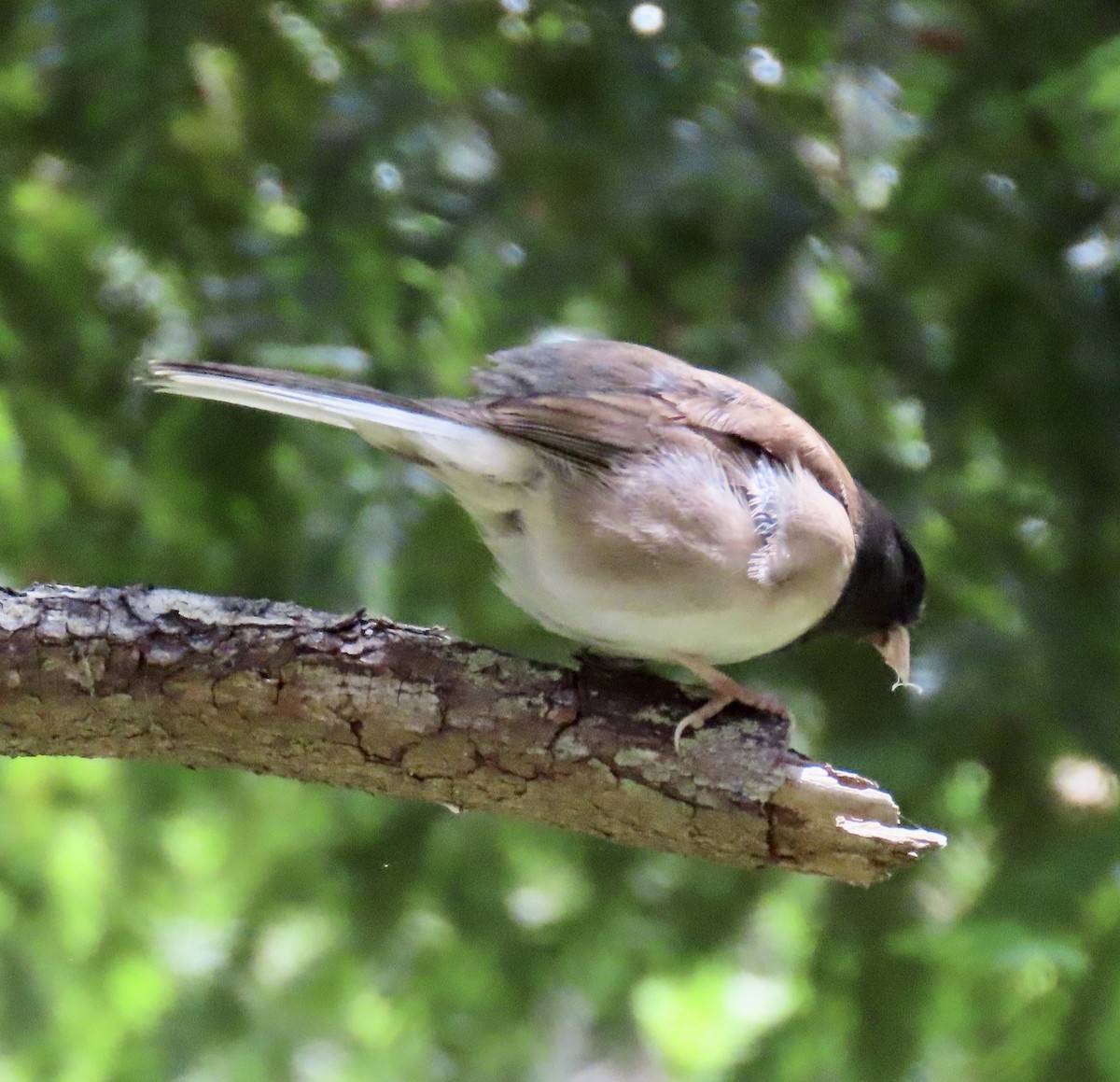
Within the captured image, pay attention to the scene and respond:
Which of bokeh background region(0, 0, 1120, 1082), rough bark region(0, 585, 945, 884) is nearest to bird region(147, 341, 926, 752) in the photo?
rough bark region(0, 585, 945, 884)

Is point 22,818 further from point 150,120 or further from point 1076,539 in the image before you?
point 1076,539

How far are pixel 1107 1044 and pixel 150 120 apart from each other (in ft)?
5.39

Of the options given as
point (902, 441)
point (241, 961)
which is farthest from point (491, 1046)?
point (902, 441)

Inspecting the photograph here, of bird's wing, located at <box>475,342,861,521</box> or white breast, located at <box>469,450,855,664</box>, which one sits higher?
bird's wing, located at <box>475,342,861,521</box>

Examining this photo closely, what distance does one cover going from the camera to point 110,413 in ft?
6.06

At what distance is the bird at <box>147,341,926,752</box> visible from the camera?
1.32 metres

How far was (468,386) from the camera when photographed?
1570mm

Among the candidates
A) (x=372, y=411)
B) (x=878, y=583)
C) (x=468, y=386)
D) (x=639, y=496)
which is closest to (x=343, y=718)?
(x=372, y=411)

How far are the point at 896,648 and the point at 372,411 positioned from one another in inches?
32.3

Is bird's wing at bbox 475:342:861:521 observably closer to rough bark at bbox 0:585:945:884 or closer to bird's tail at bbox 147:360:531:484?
bird's tail at bbox 147:360:531:484

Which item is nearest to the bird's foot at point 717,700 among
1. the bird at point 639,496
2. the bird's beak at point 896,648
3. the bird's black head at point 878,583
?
the bird at point 639,496

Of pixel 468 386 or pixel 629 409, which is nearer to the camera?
pixel 629 409

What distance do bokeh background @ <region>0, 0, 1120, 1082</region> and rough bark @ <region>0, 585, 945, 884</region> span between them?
394mm

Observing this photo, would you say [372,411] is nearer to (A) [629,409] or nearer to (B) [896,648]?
(A) [629,409]
